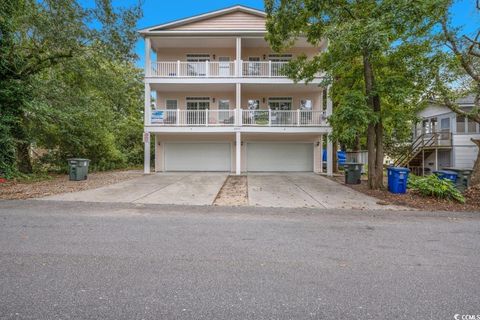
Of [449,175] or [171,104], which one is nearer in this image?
[449,175]

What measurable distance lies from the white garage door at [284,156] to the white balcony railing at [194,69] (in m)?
4.94

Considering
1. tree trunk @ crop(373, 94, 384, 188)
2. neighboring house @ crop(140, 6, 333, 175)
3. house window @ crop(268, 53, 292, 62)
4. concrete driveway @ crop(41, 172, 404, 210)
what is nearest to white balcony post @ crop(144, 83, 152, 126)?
neighboring house @ crop(140, 6, 333, 175)

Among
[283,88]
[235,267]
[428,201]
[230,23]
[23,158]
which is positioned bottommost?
[235,267]

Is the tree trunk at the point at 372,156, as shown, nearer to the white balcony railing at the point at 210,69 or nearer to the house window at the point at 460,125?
the white balcony railing at the point at 210,69

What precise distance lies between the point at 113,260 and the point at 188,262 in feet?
3.30

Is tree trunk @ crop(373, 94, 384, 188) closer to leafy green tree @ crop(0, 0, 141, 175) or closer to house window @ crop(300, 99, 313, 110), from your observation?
house window @ crop(300, 99, 313, 110)

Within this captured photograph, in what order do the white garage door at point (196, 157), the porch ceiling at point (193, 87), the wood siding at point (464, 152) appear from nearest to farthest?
the porch ceiling at point (193, 87) → the wood siding at point (464, 152) → the white garage door at point (196, 157)

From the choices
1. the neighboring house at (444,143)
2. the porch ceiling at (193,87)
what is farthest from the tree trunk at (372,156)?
the porch ceiling at (193,87)

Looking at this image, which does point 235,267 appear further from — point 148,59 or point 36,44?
point 148,59

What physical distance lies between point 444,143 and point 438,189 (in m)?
11.8

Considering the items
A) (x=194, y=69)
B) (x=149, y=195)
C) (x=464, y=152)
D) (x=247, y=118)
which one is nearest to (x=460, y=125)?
(x=464, y=152)

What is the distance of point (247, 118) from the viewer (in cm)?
1583

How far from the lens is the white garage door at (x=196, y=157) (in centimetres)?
1744

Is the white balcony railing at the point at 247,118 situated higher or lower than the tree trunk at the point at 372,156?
higher
